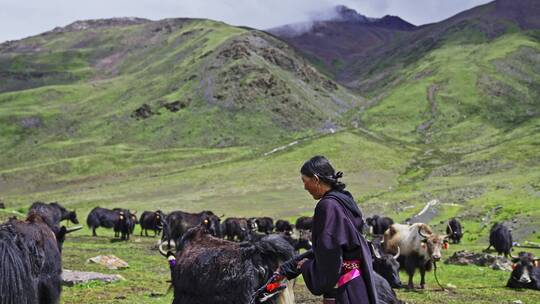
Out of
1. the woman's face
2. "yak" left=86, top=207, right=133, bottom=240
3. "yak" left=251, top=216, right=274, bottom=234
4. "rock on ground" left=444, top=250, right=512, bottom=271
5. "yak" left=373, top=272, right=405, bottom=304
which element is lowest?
"yak" left=251, top=216, right=274, bottom=234

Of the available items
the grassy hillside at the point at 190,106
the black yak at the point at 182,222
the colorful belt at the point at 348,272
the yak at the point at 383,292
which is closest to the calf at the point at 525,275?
the yak at the point at 383,292

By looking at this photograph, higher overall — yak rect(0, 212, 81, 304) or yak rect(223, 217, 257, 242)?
yak rect(0, 212, 81, 304)

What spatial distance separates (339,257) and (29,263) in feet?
14.2

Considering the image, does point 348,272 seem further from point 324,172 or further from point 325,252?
point 324,172

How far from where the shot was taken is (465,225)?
39.0 meters

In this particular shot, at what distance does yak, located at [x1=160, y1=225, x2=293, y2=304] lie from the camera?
887 centimetres

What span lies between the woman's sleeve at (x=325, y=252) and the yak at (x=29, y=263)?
3.58 m

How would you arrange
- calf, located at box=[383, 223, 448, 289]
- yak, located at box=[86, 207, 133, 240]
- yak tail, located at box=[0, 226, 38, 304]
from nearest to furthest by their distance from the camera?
yak tail, located at box=[0, 226, 38, 304]
calf, located at box=[383, 223, 448, 289]
yak, located at box=[86, 207, 133, 240]

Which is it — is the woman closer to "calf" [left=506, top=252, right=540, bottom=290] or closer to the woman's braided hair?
the woman's braided hair

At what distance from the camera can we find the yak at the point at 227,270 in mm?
8867

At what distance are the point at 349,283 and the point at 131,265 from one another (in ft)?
50.2

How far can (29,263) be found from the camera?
7.30 m

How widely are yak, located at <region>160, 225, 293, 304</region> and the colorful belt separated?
296 centimetres

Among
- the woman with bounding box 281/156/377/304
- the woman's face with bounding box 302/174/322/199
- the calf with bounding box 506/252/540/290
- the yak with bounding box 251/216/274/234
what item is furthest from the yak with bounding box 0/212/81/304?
the yak with bounding box 251/216/274/234
